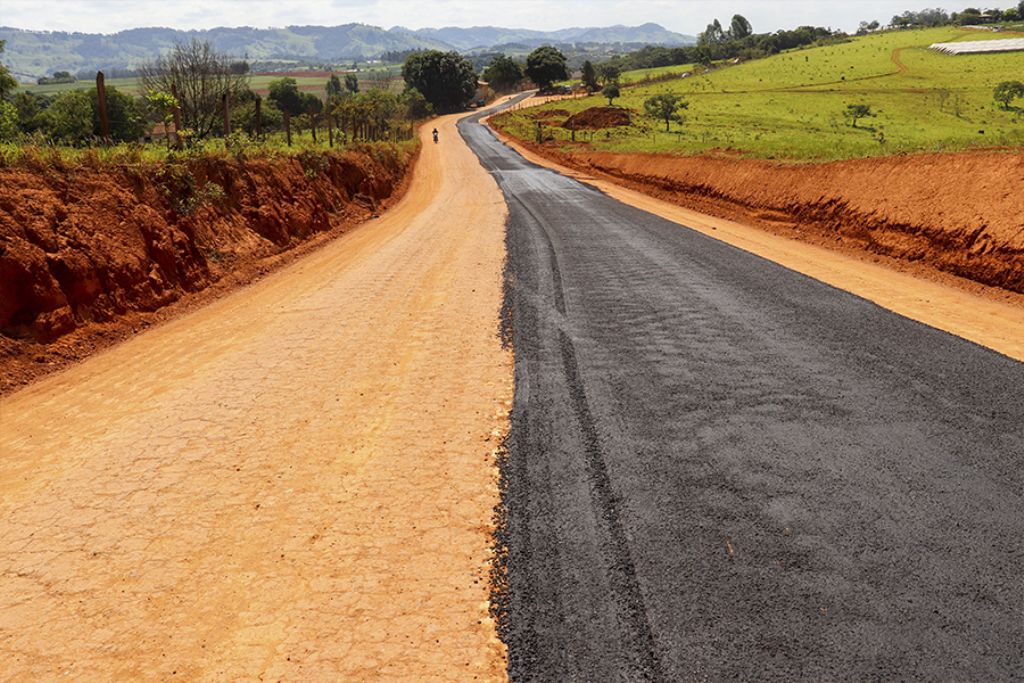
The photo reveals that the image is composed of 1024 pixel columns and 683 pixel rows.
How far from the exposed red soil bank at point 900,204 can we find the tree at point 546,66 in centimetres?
9743

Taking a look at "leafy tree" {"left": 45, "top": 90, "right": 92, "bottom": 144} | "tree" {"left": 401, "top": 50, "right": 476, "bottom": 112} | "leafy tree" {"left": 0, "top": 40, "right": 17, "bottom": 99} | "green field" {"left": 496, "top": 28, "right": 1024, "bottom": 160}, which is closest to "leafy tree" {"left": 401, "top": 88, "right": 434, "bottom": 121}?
"tree" {"left": 401, "top": 50, "right": 476, "bottom": 112}

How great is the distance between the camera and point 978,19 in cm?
16388

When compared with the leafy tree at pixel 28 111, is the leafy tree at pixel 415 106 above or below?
above

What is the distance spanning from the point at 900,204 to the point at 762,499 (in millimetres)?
14292

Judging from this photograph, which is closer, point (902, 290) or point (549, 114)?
point (902, 290)

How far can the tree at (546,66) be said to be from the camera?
11288cm

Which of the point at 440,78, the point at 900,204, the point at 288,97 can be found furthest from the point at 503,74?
the point at 900,204

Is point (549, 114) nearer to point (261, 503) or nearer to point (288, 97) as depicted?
point (288, 97)

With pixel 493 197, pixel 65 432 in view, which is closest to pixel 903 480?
pixel 65 432

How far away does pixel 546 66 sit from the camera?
113188mm

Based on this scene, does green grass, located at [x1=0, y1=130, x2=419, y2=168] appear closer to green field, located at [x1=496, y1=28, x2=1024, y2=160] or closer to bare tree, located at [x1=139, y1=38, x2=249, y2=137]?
bare tree, located at [x1=139, y1=38, x2=249, y2=137]

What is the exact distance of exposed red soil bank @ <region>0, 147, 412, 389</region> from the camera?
9.81m

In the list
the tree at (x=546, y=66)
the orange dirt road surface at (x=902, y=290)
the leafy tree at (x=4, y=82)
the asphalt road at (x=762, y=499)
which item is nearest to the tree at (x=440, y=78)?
the tree at (x=546, y=66)

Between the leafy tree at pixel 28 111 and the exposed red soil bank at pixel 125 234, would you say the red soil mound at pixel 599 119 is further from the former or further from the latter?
the exposed red soil bank at pixel 125 234
